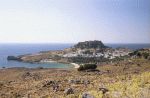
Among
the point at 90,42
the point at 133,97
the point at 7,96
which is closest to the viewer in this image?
the point at 133,97

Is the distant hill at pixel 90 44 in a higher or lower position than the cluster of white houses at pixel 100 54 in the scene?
higher

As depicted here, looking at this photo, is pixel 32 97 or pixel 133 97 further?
pixel 32 97

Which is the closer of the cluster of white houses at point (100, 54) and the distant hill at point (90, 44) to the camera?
the cluster of white houses at point (100, 54)

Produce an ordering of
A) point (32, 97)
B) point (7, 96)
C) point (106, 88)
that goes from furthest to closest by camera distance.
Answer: point (7, 96) → point (32, 97) → point (106, 88)

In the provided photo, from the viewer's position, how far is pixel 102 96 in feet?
55.1

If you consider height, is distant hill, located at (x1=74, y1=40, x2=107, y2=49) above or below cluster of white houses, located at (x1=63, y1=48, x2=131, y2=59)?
above

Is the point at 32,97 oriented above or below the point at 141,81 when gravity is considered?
below

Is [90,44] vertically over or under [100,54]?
over

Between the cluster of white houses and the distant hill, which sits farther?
the distant hill

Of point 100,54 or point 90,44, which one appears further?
point 90,44

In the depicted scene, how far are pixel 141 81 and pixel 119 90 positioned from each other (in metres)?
2.15

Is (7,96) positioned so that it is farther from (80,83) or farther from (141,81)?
(141,81)

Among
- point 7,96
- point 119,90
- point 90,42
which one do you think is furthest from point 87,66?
point 90,42

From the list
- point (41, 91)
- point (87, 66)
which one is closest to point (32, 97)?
point (41, 91)
